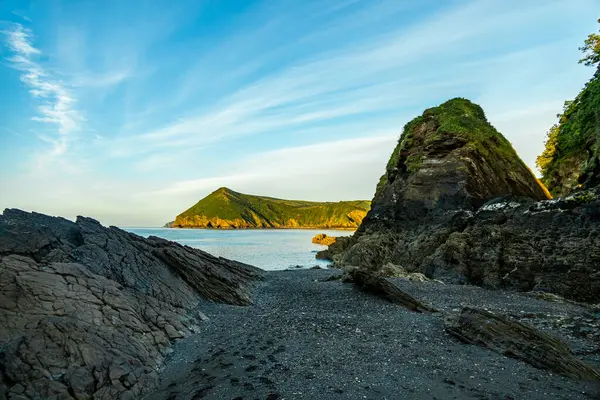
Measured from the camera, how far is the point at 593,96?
25.1 meters

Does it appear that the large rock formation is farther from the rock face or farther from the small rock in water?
the small rock in water

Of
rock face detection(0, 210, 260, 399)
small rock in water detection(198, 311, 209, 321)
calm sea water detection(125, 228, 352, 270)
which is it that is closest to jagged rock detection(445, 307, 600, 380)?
small rock in water detection(198, 311, 209, 321)

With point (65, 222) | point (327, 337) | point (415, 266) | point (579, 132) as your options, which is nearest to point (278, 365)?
point (327, 337)

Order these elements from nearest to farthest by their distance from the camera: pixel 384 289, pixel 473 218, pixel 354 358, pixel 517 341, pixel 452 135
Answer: pixel 354 358, pixel 517 341, pixel 384 289, pixel 473 218, pixel 452 135

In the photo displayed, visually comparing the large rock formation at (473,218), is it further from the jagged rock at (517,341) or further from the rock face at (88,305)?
the rock face at (88,305)

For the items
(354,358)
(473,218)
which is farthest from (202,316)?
(473,218)

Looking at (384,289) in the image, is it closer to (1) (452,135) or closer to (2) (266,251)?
(1) (452,135)

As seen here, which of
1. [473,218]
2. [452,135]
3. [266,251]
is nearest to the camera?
[473,218]

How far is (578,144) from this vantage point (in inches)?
1143

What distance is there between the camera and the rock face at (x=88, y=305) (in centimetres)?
761

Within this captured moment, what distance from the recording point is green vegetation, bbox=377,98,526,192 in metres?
34.6

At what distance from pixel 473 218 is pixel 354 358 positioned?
73.9 feet

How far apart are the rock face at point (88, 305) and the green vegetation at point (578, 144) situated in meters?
27.9

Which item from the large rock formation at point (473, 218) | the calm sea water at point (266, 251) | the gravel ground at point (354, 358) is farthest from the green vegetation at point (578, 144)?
the calm sea water at point (266, 251)
